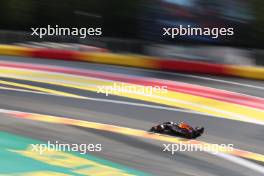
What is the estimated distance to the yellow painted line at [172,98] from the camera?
1002 centimetres

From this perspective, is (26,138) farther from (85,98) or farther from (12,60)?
(12,60)

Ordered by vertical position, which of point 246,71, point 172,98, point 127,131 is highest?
point 246,71

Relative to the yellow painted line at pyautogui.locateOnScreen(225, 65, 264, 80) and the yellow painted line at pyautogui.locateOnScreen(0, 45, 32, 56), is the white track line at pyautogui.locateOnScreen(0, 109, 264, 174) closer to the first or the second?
the yellow painted line at pyautogui.locateOnScreen(225, 65, 264, 80)

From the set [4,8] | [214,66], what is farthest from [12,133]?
[4,8]

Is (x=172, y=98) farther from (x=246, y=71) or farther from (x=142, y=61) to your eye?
(x=142, y=61)

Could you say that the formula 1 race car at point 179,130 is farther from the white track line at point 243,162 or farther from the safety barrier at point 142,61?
the safety barrier at point 142,61

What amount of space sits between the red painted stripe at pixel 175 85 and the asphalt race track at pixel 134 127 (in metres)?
0.40

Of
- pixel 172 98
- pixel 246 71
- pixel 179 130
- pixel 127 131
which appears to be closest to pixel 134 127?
pixel 127 131

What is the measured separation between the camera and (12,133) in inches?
332

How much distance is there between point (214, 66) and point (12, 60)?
5187mm

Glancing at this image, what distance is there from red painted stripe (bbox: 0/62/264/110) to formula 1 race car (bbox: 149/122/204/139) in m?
2.31

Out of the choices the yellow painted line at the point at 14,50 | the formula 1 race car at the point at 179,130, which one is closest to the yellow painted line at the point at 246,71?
the formula 1 race car at the point at 179,130

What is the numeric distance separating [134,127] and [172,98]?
226cm

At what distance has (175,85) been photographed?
1237cm
